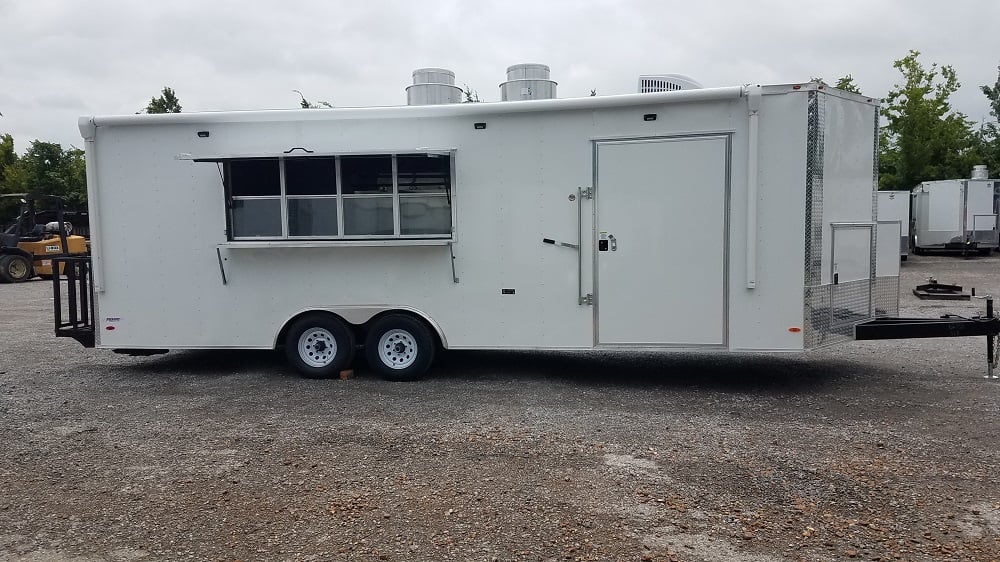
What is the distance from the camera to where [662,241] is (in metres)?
6.61

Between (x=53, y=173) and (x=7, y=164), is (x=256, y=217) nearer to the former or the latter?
(x=53, y=173)

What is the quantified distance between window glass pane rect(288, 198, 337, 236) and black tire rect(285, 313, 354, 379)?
34.1 inches

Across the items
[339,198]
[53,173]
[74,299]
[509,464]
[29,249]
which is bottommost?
[509,464]

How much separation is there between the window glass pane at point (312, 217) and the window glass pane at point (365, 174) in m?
0.16

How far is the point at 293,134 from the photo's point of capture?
709cm

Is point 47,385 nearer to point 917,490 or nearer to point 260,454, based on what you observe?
point 260,454

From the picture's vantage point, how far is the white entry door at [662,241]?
651 centimetres

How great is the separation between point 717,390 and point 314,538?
4.37m

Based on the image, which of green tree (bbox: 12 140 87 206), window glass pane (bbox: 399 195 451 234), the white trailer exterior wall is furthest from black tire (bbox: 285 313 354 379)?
green tree (bbox: 12 140 87 206)

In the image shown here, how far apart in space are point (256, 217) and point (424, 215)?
171 centimetres

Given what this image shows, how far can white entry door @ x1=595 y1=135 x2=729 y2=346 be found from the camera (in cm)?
651

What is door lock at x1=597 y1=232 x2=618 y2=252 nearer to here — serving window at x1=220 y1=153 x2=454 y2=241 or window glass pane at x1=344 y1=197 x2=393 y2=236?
serving window at x1=220 y1=153 x2=454 y2=241

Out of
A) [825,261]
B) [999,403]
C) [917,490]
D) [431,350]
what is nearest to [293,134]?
[431,350]

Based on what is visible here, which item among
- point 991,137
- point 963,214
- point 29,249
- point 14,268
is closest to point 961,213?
point 963,214
